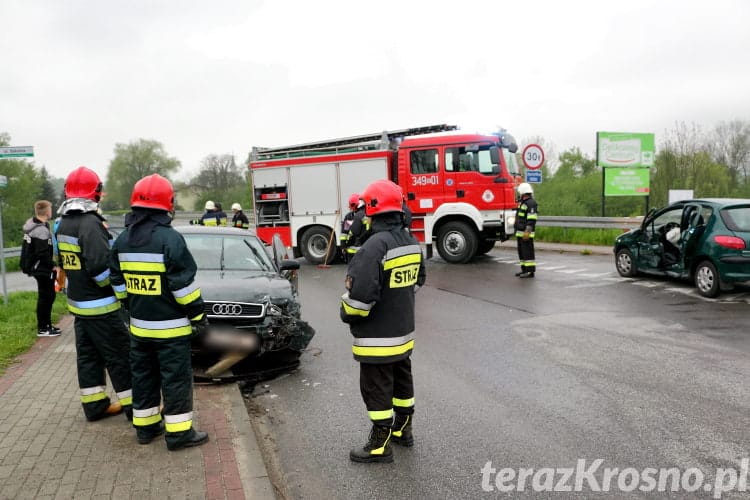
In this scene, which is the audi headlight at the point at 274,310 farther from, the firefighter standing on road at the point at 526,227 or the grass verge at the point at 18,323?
the firefighter standing on road at the point at 526,227

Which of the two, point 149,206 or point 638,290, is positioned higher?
point 149,206

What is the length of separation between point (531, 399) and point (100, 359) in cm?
351

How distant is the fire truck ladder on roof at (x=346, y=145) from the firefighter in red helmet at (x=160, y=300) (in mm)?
12048

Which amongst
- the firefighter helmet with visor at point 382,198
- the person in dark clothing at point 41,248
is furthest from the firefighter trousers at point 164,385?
the person in dark clothing at point 41,248

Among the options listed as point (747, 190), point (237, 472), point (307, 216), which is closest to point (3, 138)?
point (307, 216)

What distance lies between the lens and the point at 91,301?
4.54 metres

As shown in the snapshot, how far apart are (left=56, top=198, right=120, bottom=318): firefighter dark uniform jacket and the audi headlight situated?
1.57 metres

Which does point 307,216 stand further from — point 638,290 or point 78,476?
point 78,476

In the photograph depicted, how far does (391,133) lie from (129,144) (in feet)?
225

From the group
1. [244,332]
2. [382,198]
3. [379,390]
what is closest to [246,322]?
[244,332]

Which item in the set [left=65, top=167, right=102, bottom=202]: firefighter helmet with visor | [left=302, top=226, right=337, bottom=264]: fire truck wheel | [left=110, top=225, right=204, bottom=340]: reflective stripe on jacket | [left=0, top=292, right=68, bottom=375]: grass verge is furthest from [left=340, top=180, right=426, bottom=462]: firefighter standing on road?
[left=302, top=226, right=337, bottom=264]: fire truck wheel

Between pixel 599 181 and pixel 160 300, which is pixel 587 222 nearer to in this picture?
pixel 599 181

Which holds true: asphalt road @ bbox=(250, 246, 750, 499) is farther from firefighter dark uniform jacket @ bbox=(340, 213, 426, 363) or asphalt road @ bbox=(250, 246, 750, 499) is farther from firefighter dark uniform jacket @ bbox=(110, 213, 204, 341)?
firefighter dark uniform jacket @ bbox=(110, 213, 204, 341)

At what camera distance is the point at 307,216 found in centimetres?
1670
